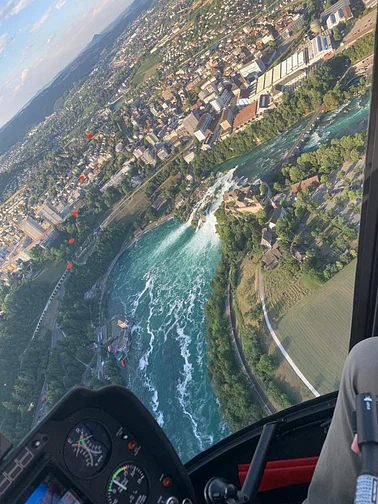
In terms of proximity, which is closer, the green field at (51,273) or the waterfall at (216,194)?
the waterfall at (216,194)

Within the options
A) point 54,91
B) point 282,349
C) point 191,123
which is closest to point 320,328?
point 282,349

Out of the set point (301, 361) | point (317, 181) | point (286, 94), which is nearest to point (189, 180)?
point (286, 94)

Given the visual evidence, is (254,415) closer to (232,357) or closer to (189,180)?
(232,357)

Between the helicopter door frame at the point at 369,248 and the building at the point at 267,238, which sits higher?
the helicopter door frame at the point at 369,248

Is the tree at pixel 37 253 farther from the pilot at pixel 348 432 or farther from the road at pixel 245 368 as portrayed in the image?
the pilot at pixel 348 432

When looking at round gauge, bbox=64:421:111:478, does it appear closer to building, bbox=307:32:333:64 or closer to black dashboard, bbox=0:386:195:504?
black dashboard, bbox=0:386:195:504

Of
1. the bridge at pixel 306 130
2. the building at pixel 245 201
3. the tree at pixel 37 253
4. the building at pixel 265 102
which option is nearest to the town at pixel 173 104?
the building at pixel 265 102

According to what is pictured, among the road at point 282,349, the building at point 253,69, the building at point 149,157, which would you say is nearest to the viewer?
the road at point 282,349

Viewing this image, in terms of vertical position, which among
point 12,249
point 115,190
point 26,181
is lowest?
point 115,190
